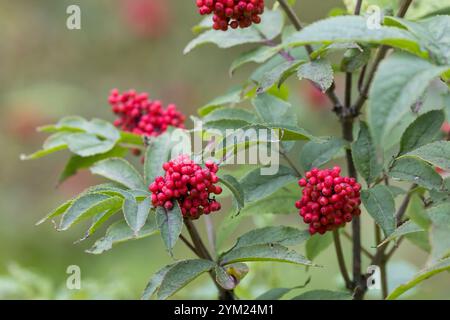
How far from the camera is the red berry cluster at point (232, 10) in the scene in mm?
1302

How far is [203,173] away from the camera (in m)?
1.19

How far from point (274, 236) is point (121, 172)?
32cm

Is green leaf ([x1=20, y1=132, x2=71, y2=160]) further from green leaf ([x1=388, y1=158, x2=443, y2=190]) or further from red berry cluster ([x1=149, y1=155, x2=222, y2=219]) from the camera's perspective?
green leaf ([x1=388, y1=158, x2=443, y2=190])

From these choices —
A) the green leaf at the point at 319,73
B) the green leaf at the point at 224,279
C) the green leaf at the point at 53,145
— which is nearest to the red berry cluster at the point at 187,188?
the green leaf at the point at 224,279

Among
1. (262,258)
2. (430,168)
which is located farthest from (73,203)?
(430,168)

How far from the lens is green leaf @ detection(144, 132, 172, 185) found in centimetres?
136

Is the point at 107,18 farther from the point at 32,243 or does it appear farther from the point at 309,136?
the point at 309,136

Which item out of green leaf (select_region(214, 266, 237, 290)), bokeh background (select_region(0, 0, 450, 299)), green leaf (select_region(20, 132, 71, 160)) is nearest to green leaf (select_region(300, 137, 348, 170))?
green leaf (select_region(214, 266, 237, 290))

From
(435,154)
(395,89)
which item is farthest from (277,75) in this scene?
(395,89)

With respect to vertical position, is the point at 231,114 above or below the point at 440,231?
above

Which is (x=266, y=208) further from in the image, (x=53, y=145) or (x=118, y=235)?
(x=53, y=145)

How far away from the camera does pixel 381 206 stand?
1.24 metres

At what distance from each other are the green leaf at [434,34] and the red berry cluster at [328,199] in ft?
0.99

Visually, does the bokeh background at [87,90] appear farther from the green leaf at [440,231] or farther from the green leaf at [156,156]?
the green leaf at [440,231]
